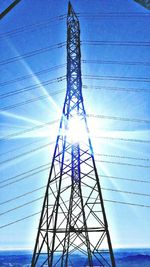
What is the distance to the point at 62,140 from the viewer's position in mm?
18047

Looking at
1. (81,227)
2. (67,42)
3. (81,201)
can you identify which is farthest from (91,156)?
(67,42)

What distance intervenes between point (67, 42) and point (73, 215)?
550 inches

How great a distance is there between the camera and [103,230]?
14898mm

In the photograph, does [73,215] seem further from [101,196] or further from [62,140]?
[62,140]

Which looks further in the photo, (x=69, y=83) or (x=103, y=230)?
(x=69, y=83)

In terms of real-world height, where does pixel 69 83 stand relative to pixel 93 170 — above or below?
above

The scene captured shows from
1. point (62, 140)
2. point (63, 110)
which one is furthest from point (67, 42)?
point (62, 140)

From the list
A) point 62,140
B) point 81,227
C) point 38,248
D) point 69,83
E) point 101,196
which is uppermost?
point 69,83

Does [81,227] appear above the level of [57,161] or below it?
below

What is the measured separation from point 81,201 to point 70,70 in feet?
33.8

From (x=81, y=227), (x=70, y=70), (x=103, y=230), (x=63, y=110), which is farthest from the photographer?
(x=70, y=70)

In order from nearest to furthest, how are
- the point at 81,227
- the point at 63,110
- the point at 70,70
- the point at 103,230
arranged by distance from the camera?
the point at 103,230 < the point at 81,227 < the point at 63,110 < the point at 70,70

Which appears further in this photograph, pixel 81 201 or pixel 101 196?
pixel 81 201

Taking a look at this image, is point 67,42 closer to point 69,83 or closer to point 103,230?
point 69,83
